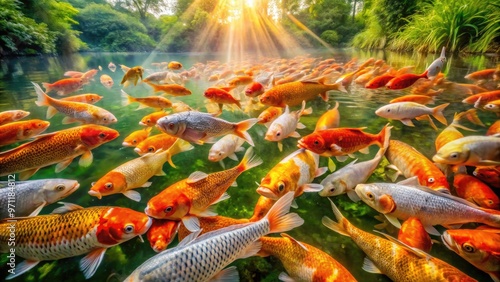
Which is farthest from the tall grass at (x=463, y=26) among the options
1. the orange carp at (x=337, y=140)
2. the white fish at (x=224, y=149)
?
the white fish at (x=224, y=149)

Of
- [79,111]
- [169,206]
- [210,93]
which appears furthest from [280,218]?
[79,111]

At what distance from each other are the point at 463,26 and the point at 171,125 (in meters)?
16.5

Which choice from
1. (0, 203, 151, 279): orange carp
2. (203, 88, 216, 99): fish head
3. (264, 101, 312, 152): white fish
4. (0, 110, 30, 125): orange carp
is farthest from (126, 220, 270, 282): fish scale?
(0, 110, 30, 125): orange carp

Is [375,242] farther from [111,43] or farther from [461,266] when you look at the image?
[111,43]

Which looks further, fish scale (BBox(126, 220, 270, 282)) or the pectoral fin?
the pectoral fin

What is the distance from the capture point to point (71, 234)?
1.54m

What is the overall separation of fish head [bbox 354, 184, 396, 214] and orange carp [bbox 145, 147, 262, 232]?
4.22ft

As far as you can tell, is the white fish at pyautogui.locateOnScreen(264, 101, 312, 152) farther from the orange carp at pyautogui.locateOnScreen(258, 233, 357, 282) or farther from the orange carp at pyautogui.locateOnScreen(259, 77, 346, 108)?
the orange carp at pyautogui.locateOnScreen(258, 233, 357, 282)

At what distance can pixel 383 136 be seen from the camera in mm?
2715

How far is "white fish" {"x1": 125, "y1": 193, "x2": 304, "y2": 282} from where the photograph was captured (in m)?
1.19

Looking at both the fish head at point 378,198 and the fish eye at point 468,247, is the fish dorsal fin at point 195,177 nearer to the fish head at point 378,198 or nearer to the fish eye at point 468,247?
the fish head at point 378,198

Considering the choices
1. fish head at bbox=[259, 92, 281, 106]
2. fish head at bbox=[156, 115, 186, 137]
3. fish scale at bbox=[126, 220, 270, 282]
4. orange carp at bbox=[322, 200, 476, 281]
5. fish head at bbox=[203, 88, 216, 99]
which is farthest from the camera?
fish head at bbox=[203, 88, 216, 99]

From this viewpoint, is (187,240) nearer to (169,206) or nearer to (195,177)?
(169,206)

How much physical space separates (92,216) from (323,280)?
5.60 feet
